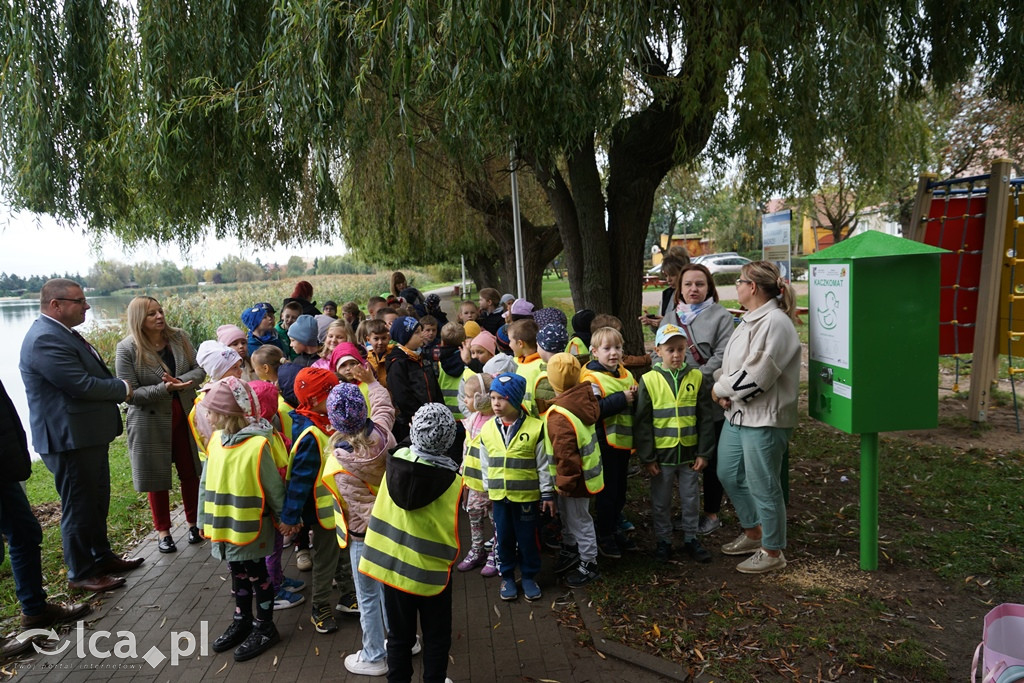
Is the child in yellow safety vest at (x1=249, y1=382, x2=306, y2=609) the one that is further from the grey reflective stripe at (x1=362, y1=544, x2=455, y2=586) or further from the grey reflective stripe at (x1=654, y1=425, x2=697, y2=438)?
the grey reflective stripe at (x1=654, y1=425, x2=697, y2=438)

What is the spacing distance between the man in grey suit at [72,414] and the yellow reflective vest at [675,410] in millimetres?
3606

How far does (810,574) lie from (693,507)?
31.7 inches

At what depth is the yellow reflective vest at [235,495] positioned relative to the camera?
3553 mm

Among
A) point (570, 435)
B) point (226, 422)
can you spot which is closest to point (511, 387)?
point (570, 435)

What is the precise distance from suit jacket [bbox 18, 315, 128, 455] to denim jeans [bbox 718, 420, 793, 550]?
13.4 ft

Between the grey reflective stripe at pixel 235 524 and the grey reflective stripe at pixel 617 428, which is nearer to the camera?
the grey reflective stripe at pixel 235 524

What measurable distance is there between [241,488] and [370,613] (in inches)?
37.2

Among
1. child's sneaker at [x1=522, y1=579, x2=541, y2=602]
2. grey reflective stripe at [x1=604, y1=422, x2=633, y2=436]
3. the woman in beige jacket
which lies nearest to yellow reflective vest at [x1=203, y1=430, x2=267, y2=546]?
child's sneaker at [x1=522, y1=579, x2=541, y2=602]

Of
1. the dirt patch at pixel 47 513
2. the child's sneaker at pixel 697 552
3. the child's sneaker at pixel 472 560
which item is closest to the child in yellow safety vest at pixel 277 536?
the child's sneaker at pixel 472 560

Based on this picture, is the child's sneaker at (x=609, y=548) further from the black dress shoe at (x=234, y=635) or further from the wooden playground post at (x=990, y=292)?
the wooden playground post at (x=990, y=292)

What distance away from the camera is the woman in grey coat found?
496 cm

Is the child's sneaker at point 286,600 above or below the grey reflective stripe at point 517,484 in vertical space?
below

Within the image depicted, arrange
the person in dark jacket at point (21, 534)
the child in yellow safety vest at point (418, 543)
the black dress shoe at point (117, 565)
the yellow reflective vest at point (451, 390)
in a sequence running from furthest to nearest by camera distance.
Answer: the yellow reflective vest at point (451, 390) < the black dress shoe at point (117, 565) < the person in dark jacket at point (21, 534) < the child in yellow safety vest at point (418, 543)

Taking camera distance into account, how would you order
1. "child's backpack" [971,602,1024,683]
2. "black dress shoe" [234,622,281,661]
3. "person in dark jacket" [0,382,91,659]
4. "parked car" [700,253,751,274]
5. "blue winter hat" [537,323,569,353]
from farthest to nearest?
"parked car" [700,253,751,274]
"blue winter hat" [537,323,569,353]
"person in dark jacket" [0,382,91,659]
"black dress shoe" [234,622,281,661]
"child's backpack" [971,602,1024,683]
